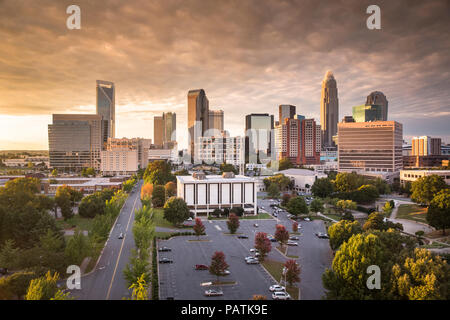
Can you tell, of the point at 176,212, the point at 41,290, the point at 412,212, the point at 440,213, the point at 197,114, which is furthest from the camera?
the point at 197,114

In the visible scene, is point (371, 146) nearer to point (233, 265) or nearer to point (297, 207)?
point (297, 207)

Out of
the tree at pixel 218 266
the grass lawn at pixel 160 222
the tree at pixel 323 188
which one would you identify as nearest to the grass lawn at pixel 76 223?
the grass lawn at pixel 160 222

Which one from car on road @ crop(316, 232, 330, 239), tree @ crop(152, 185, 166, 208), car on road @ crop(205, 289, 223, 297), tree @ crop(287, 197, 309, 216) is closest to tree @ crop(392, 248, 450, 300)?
car on road @ crop(205, 289, 223, 297)

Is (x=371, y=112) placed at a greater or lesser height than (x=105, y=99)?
lesser

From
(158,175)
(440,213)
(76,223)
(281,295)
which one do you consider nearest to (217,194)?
(76,223)

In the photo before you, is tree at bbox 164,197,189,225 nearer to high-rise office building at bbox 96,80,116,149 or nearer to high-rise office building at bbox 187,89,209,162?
→ high-rise office building at bbox 187,89,209,162
